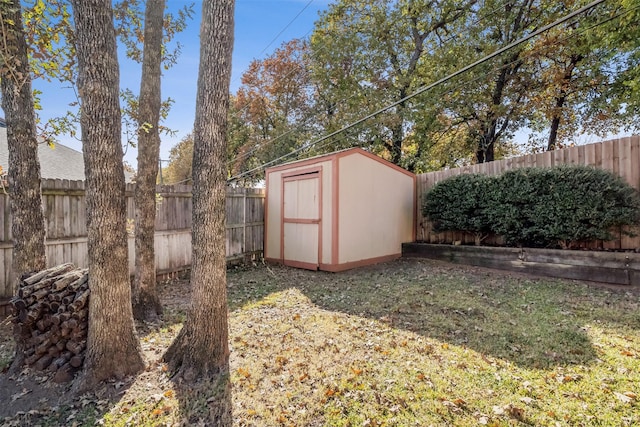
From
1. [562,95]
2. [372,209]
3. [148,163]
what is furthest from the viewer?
[562,95]

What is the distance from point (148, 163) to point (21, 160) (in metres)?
1.13

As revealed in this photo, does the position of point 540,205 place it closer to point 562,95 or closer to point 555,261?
point 555,261

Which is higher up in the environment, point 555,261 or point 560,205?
point 560,205

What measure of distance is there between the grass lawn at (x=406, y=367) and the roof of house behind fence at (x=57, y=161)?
6.49 metres

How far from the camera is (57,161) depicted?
9.17 meters

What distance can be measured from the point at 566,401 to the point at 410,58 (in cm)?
1252

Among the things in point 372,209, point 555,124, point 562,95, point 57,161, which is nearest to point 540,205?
point 372,209

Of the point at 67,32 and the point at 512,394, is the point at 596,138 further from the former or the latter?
the point at 67,32

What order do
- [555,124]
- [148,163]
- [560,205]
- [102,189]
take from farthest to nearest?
1. [555,124]
2. [560,205]
3. [148,163]
4. [102,189]

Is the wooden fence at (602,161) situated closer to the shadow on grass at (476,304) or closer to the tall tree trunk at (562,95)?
the shadow on grass at (476,304)

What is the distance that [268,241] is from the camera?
24.4 feet

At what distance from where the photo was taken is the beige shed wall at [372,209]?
635cm

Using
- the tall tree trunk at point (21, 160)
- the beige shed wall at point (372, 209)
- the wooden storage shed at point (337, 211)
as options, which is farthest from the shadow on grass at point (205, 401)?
the beige shed wall at point (372, 209)

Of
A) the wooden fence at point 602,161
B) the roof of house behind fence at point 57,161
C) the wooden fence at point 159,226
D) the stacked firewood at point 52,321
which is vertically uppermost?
the roof of house behind fence at point 57,161
